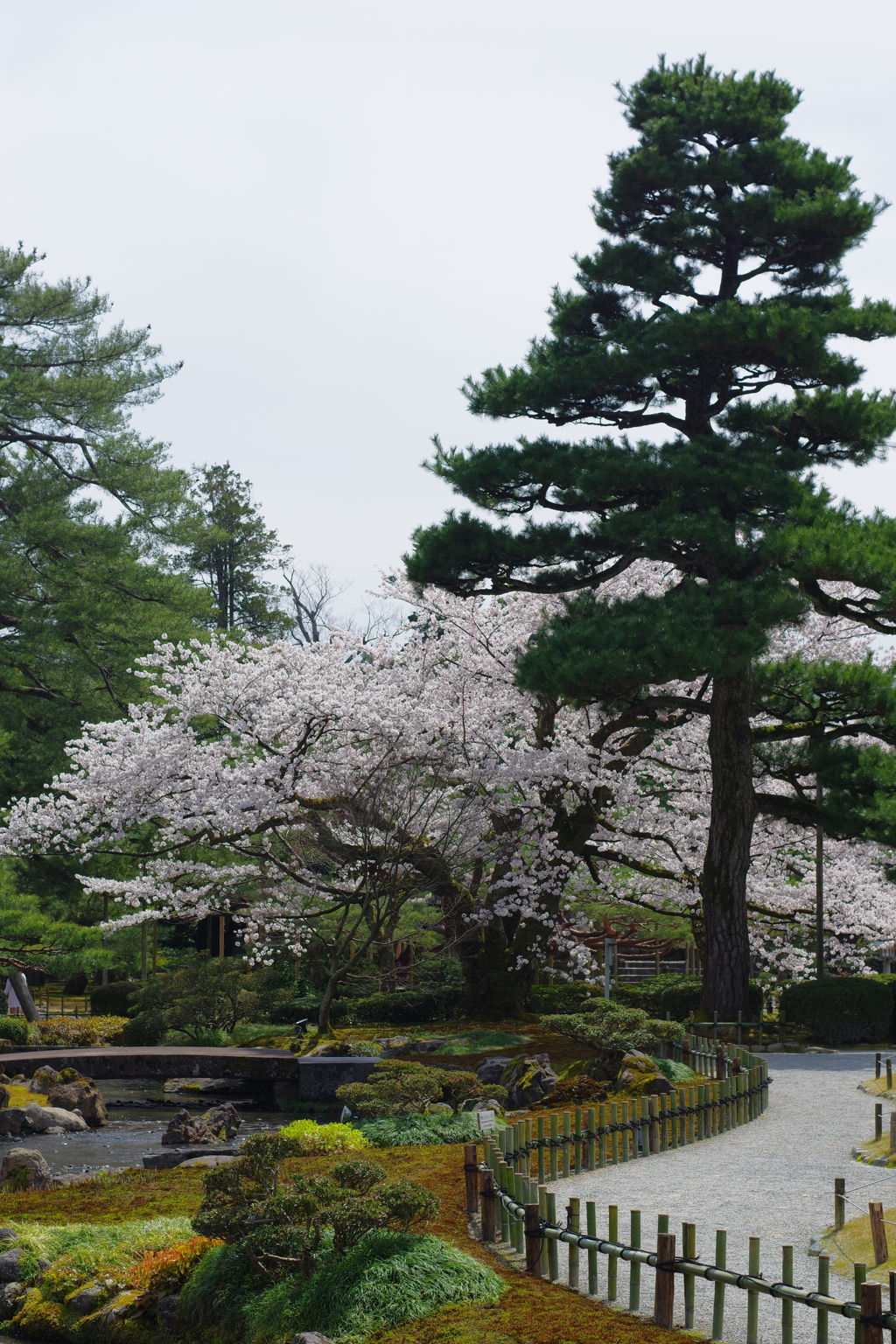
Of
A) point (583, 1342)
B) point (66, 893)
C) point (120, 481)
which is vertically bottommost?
point (583, 1342)

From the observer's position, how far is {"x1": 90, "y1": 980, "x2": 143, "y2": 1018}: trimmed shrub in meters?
27.3

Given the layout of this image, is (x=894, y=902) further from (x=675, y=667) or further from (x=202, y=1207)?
(x=202, y=1207)

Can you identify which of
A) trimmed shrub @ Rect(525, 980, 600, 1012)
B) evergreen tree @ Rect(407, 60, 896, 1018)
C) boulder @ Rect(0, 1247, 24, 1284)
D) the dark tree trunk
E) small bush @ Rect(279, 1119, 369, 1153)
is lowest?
boulder @ Rect(0, 1247, 24, 1284)

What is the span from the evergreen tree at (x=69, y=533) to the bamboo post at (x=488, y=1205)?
2333cm

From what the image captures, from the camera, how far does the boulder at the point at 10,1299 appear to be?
773 cm

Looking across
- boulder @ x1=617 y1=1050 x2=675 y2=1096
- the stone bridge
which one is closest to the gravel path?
boulder @ x1=617 y1=1050 x2=675 y2=1096

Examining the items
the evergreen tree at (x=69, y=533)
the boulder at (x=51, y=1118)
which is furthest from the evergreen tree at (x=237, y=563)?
the boulder at (x=51, y=1118)

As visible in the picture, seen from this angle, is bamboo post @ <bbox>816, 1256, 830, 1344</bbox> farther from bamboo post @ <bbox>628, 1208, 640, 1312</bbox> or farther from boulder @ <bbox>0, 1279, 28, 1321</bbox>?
boulder @ <bbox>0, 1279, 28, 1321</bbox>

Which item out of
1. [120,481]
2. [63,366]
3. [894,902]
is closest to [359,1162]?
[894,902]

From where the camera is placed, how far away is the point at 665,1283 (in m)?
6.08

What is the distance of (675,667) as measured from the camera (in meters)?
15.8

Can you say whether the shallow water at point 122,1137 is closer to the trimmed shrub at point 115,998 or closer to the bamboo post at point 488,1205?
the bamboo post at point 488,1205

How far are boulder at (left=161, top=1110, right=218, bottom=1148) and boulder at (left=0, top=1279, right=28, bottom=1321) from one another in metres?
5.58

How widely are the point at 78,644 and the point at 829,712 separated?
62.2ft
